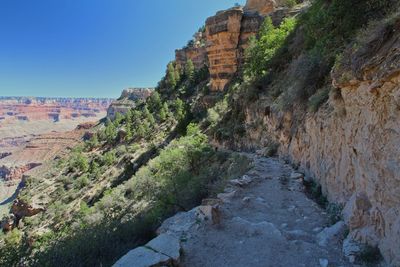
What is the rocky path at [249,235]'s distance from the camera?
5605 mm

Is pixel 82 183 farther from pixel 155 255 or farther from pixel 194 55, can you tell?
pixel 155 255

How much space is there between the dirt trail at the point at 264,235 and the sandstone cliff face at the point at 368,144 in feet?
2.31

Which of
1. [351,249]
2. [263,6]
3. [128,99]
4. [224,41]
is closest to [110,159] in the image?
[224,41]

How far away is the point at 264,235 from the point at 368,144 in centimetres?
268

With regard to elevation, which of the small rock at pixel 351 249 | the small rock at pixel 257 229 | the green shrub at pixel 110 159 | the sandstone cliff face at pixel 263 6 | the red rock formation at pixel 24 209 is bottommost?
the red rock formation at pixel 24 209

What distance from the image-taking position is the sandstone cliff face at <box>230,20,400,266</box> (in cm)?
489

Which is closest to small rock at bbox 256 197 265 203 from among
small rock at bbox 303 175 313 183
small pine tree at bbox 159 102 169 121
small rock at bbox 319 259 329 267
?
small rock at bbox 303 175 313 183

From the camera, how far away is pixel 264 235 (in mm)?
6684

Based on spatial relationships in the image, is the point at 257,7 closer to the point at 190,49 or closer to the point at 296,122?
the point at 190,49

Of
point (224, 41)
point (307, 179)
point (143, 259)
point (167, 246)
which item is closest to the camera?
point (143, 259)

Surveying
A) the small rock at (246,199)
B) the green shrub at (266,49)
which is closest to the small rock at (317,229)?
the small rock at (246,199)

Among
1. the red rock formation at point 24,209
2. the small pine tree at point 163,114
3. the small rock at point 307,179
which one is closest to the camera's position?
the small rock at point 307,179

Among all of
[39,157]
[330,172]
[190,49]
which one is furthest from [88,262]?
[39,157]

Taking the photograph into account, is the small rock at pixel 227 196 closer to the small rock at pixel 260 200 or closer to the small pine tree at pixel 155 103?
the small rock at pixel 260 200
